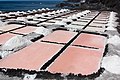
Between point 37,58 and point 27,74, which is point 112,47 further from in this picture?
point 27,74

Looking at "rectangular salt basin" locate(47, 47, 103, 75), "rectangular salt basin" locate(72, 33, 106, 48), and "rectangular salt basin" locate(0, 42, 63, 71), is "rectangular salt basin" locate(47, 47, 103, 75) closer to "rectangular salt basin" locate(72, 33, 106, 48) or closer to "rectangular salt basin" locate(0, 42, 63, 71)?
"rectangular salt basin" locate(0, 42, 63, 71)

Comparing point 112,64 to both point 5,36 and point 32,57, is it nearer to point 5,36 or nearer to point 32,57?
point 32,57

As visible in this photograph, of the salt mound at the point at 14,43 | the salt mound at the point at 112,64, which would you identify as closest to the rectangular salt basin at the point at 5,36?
the salt mound at the point at 14,43

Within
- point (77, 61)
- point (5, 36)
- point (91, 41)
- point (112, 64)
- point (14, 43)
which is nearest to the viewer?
point (112, 64)

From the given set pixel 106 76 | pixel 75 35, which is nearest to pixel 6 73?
pixel 106 76

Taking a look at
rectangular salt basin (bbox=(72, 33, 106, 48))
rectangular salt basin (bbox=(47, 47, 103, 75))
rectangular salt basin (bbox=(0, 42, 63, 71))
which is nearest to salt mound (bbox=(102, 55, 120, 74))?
rectangular salt basin (bbox=(47, 47, 103, 75))

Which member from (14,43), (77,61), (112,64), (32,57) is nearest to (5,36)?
(14,43)
